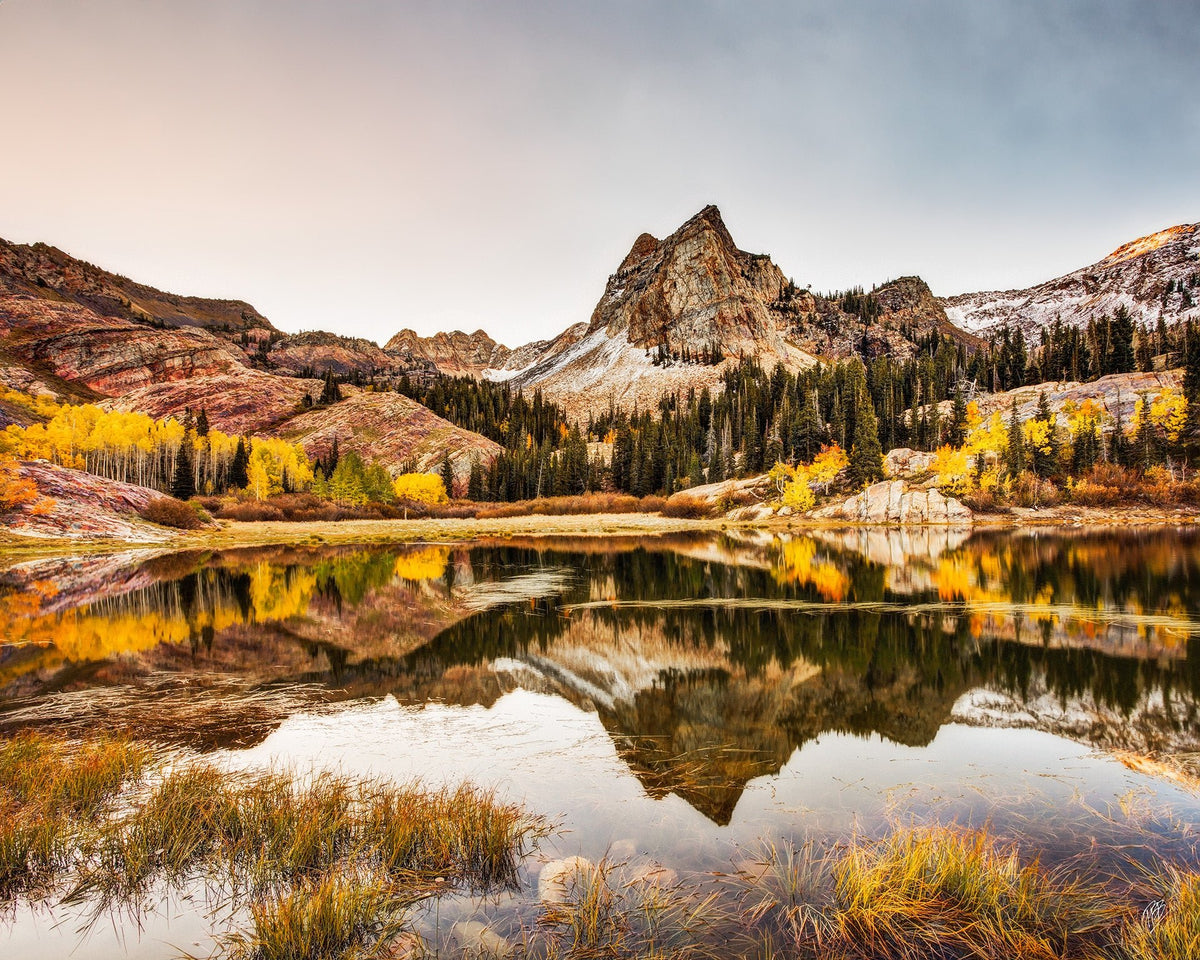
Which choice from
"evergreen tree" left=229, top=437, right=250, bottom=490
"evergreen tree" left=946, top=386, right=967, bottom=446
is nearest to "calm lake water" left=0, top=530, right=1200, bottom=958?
"evergreen tree" left=946, top=386, right=967, bottom=446

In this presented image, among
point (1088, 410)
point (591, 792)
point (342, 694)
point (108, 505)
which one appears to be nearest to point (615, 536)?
point (108, 505)

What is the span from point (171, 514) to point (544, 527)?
4855 cm

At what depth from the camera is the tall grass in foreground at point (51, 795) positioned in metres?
6.86

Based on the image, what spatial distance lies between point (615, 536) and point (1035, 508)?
61056 mm

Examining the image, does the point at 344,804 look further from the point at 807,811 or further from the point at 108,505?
the point at 108,505

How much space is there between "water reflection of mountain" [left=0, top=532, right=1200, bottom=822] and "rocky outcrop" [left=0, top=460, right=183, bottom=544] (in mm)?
19227

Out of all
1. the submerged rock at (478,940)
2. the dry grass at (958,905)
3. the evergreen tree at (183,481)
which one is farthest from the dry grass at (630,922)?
the evergreen tree at (183,481)

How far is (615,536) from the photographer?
267 feet

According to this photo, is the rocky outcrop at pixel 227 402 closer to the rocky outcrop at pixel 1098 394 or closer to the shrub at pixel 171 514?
the shrub at pixel 171 514

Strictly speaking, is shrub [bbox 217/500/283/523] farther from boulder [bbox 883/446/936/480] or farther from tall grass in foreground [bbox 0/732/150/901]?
boulder [bbox 883/446/936/480]

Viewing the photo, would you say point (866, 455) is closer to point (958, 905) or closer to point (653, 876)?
point (958, 905)

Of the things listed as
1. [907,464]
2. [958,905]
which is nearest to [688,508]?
[907,464]

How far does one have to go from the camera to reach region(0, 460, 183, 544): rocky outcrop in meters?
51.4

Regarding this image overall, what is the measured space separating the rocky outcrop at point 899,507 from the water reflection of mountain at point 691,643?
50.7 m
